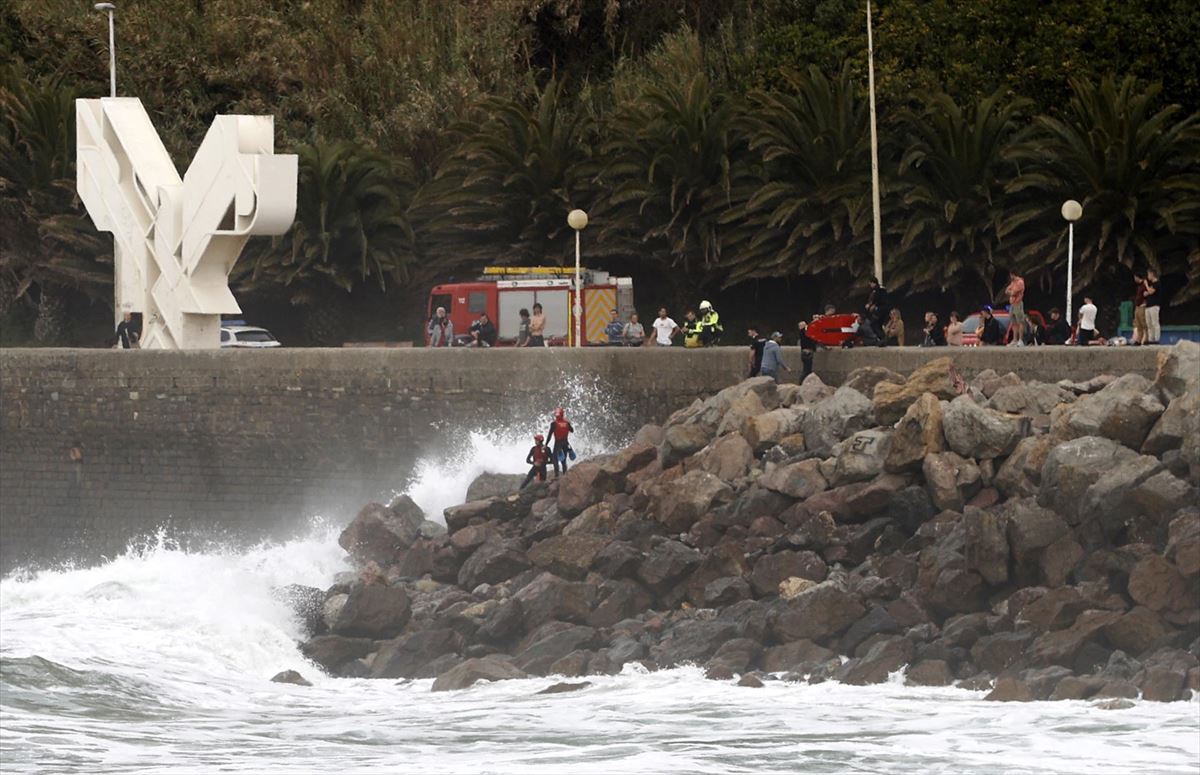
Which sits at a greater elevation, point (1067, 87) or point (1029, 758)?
point (1067, 87)

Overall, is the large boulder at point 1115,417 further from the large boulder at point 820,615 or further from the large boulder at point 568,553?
the large boulder at point 568,553

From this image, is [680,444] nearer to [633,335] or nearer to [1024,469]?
[1024,469]

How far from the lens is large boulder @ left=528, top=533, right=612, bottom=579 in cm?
2564

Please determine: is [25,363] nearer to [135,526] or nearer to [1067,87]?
[135,526]

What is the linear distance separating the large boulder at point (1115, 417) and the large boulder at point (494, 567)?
21.1 ft

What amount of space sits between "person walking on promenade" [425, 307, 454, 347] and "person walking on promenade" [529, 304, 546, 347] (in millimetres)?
1310

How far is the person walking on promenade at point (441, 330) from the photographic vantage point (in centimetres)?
3562

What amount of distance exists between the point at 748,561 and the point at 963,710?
429 centimetres

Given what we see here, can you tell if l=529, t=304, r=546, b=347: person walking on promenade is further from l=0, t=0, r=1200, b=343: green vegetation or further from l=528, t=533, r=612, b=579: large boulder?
l=528, t=533, r=612, b=579: large boulder

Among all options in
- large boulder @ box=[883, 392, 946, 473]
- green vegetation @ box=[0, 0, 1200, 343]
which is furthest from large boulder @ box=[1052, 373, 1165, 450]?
green vegetation @ box=[0, 0, 1200, 343]

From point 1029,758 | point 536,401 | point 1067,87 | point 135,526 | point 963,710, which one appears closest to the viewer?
point 1029,758

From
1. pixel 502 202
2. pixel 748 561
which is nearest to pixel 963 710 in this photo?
pixel 748 561

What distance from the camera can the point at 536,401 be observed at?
29781 mm

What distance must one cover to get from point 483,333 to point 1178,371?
1303 centimetres
